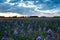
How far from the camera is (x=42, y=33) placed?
13.4ft

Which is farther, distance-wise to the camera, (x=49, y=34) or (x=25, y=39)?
(x=49, y=34)

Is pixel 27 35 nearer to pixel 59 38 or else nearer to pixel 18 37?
pixel 18 37

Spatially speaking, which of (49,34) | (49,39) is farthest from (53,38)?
(49,34)

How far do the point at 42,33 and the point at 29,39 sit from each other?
459mm

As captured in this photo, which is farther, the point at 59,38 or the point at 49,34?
the point at 49,34

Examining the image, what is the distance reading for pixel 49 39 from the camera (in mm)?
3562

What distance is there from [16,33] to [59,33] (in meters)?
0.75

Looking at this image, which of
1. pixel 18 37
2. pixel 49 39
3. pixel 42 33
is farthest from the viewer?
pixel 42 33

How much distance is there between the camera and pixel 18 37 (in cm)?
383

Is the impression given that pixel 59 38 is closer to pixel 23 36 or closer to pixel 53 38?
pixel 53 38

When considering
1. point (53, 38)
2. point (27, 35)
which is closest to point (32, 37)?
point (27, 35)

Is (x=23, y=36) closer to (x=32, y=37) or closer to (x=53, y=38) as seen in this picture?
(x=32, y=37)

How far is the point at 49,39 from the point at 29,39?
32 centimetres

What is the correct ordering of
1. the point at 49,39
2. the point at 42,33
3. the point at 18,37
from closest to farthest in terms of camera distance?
the point at 49,39 → the point at 18,37 → the point at 42,33
